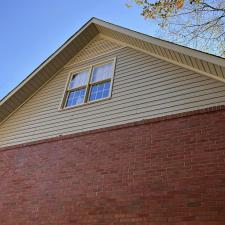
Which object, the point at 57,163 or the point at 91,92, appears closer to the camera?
the point at 57,163

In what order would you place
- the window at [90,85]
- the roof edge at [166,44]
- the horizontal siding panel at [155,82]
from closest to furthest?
the roof edge at [166,44], the horizontal siding panel at [155,82], the window at [90,85]

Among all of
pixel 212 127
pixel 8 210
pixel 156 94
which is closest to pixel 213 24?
pixel 156 94

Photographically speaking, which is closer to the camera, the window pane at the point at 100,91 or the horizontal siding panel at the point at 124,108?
the horizontal siding panel at the point at 124,108

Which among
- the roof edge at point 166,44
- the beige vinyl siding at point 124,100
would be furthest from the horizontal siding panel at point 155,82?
the roof edge at point 166,44

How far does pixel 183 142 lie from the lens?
19.4 ft

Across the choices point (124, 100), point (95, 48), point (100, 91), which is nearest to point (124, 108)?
point (124, 100)

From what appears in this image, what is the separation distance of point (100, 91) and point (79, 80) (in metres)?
1.39

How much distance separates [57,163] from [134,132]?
2.50m

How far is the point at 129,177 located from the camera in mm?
6078

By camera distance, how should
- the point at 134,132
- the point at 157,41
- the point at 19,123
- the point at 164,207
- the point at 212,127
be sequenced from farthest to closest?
the point at 19,123 < the point at 157,41 < the point at 134,132 < the point at 212,127 < the point at 164,207

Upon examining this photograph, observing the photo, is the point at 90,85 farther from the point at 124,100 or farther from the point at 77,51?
the point at 77,51

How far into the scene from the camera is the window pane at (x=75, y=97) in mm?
8867

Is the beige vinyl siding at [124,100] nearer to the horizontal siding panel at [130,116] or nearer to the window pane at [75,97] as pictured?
the horizontal siding panel at [130,116]

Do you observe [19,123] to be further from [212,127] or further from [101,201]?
[212,127]
